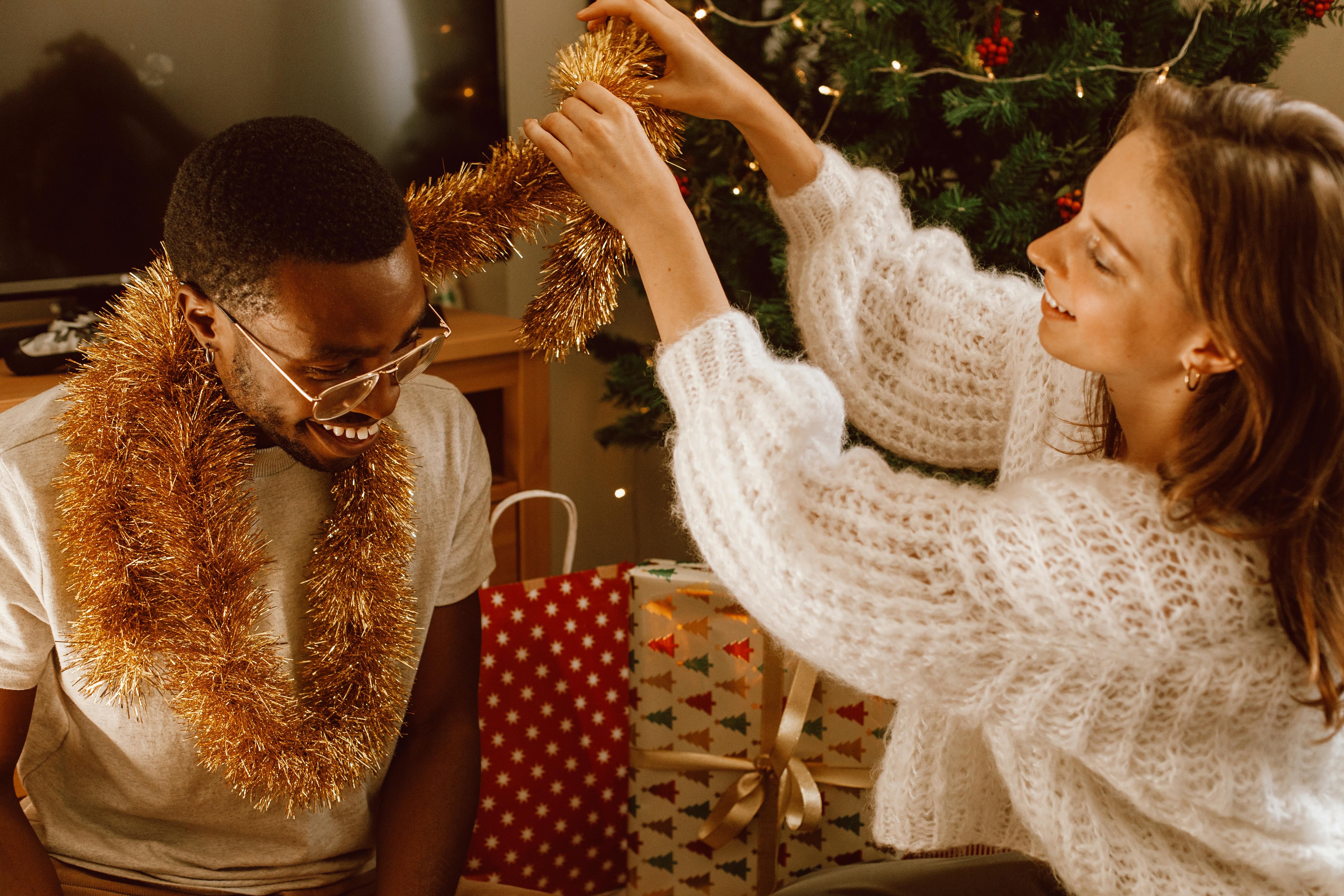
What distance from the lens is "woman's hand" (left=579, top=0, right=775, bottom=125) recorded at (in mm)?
868

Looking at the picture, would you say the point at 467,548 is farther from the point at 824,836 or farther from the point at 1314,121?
the point at 1314,121

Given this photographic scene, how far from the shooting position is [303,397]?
79 centimetres

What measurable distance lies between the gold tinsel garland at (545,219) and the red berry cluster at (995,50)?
0.61m

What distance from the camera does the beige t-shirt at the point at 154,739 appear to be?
31.2 inches

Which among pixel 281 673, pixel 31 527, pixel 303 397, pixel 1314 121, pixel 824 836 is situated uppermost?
pixel 1314 121

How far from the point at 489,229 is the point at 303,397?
0.22m

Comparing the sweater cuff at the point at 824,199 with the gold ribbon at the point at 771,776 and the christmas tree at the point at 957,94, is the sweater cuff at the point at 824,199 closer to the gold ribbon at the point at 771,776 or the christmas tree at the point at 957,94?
the christmas tree at the point at 957,94

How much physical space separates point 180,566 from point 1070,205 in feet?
3.77

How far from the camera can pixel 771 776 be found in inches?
47.4

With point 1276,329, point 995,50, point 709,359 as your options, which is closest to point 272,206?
point 709,359

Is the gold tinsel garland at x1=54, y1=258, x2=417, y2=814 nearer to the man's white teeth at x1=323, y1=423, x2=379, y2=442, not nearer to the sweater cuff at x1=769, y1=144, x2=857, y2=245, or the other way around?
the man's white teeth at x1=323, y1=423, x2=379, y2=442

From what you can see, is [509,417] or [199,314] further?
[509,417]

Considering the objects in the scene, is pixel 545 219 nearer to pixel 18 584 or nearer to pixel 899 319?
pixel 899 319

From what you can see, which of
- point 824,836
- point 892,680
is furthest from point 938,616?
point 824,836
